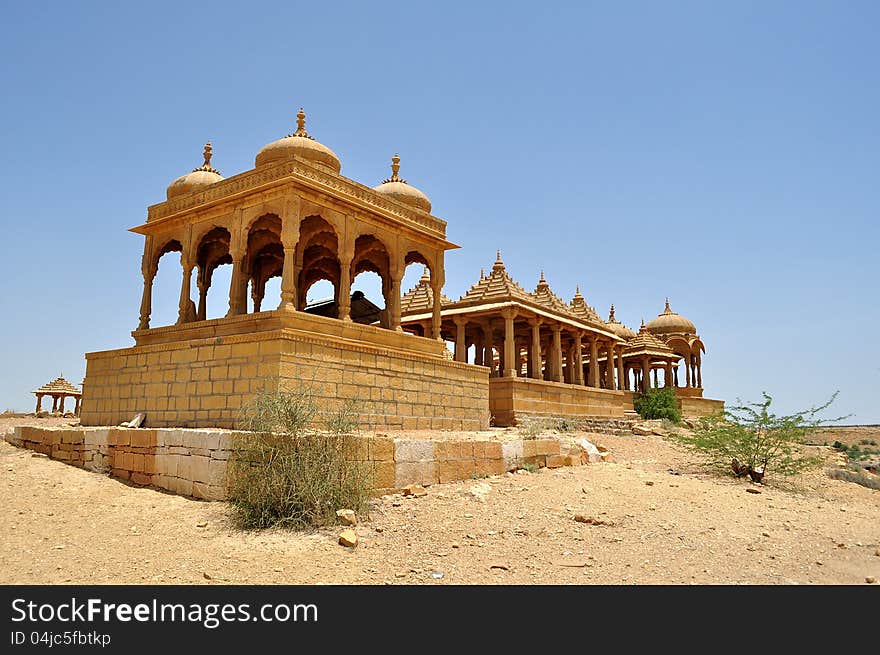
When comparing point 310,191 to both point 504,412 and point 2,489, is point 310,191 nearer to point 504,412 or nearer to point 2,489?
point 2,489

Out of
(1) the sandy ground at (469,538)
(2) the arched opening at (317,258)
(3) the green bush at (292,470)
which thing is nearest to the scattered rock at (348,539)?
(1) the sandy ground at (469,538)

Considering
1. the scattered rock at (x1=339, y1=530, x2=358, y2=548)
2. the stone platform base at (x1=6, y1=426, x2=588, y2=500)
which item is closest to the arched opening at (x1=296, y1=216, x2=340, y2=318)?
the stone platform base at (x1=6, y1=426, x2=588, y2=500)

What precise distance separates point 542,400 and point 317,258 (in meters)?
8.61

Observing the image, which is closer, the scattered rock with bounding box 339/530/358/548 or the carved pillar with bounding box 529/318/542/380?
the scattered rock with bounding box 339/530/358/548

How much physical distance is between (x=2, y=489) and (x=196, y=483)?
8.64 feet

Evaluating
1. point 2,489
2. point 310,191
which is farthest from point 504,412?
point 2,489

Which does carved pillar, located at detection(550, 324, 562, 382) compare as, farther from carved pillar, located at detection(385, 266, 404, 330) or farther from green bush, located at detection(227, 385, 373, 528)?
green bush, located at detection(227, 385, 373, 528)

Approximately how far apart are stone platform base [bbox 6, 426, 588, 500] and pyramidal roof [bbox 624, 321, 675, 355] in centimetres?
2386

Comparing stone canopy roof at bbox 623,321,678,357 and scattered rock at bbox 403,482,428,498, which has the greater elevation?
stone canopy roof at bbox 623,321,678,357

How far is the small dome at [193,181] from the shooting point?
47.5 ft

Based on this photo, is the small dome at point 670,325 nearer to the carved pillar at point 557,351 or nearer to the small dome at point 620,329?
the small dome at point 620,329

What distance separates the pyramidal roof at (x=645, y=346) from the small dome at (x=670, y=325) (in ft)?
11.7

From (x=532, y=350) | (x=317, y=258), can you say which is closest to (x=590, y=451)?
(x=317, y=258)

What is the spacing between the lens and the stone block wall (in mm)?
18797
